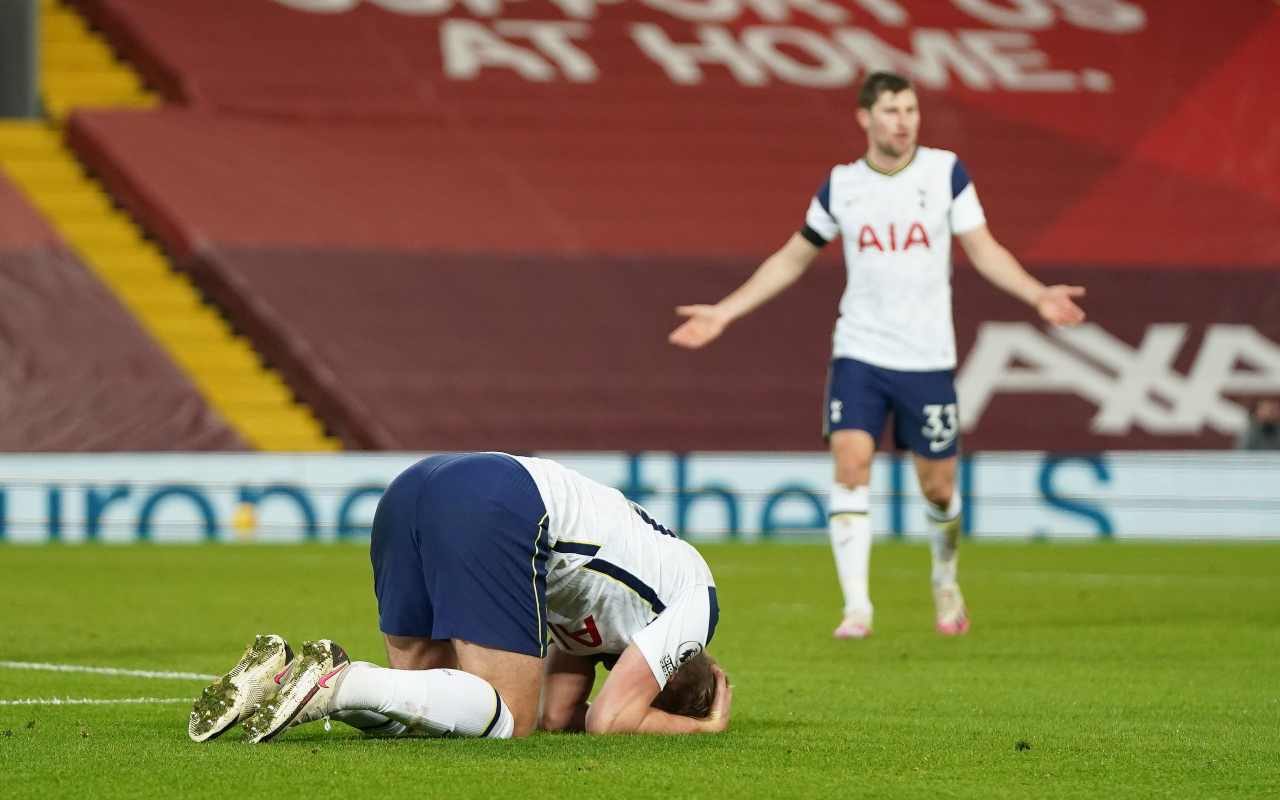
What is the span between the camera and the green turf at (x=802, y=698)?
5.03 meters

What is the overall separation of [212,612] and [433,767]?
19.5ft

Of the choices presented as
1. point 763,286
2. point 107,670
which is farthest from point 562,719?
point 763,286

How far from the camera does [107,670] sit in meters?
7.99

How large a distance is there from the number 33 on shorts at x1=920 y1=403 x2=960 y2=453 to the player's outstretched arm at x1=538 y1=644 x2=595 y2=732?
12.9 feet

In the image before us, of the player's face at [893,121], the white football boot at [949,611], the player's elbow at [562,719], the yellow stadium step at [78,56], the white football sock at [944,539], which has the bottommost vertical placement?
the yellow stadium step at [78,56]

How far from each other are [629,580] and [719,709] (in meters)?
0.46

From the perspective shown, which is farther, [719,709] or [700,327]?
[700,327]

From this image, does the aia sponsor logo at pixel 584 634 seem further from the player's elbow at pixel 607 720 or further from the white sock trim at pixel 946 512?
the white sock trim at pixel 946 512

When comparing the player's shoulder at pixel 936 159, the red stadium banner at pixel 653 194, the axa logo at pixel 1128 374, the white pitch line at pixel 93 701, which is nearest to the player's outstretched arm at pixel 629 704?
the white pitch line at pixel 93 701

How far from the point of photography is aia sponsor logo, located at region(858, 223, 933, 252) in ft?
32.6

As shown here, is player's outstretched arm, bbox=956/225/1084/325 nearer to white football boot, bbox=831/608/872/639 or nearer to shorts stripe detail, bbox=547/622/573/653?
white football boot, bbox=831/608/872/639

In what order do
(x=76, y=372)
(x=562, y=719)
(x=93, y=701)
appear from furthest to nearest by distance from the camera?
(x=76, y=372) < (x=93, y=701) < (x=562, y=719)

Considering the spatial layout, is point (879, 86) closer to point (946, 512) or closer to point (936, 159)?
point (936, 159)

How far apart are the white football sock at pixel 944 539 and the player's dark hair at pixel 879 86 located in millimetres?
1755
